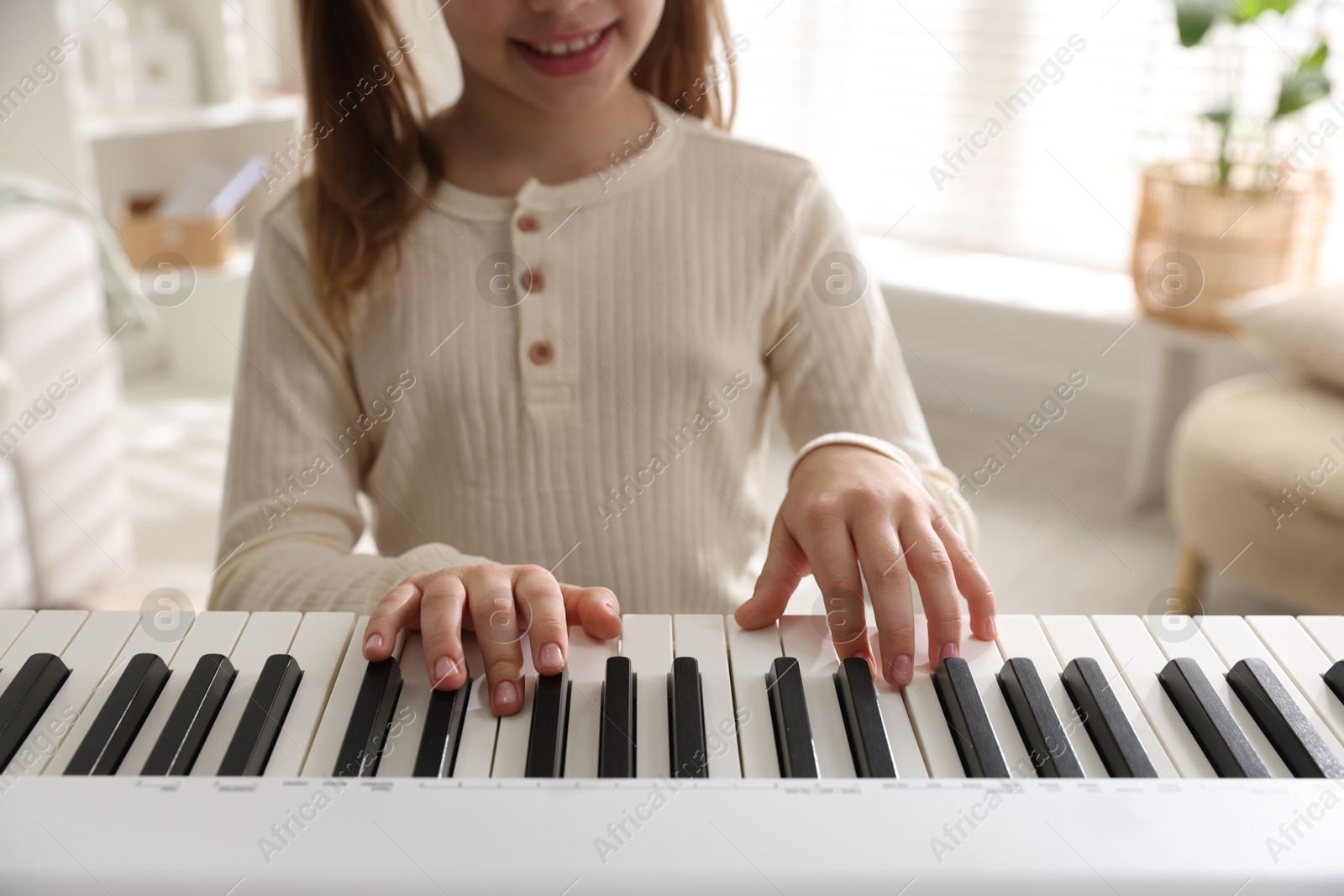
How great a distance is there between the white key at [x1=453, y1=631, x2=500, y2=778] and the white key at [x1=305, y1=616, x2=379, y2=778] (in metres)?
0.05

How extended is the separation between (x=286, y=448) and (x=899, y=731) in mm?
587

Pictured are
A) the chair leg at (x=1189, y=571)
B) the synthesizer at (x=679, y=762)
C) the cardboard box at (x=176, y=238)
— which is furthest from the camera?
the cardboard box at (x=176, y=238)

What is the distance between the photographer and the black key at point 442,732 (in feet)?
1.58

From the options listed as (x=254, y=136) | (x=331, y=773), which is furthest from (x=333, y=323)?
(x=254, y=136)

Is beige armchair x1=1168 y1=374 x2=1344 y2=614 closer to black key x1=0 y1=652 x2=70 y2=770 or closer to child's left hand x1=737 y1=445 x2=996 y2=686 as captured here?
child's left hand x1=737 y1=445 x2=996 y2=686

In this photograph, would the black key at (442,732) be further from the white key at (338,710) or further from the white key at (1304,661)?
the white key at (1304,661)

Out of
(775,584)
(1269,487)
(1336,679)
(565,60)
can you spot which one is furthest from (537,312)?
(1269,487)

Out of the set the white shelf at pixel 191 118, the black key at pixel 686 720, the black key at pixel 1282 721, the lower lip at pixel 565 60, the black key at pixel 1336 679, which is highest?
the lower lip at pixel 565 60

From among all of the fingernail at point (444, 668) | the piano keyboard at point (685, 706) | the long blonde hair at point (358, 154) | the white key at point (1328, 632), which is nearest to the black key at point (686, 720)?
the piano keyboard at point (685, 706)

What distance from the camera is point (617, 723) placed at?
507 mm

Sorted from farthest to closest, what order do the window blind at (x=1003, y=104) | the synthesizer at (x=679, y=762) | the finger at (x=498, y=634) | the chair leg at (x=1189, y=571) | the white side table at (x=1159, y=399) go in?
the window blind at (x=1003, y=104) < the white side table at (x=1159, y=399) < the chair leg at (x=1189, y=571) < the finger at (x=498, y=634) < the synthesizer at (x=679, y=762)

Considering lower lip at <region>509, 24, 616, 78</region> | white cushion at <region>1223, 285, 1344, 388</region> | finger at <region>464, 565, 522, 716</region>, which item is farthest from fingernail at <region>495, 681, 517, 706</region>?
white cushion at <region>1223, 285, 1344, 388</region>

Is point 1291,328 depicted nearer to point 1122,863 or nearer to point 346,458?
point 346,458

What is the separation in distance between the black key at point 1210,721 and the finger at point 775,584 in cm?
19
